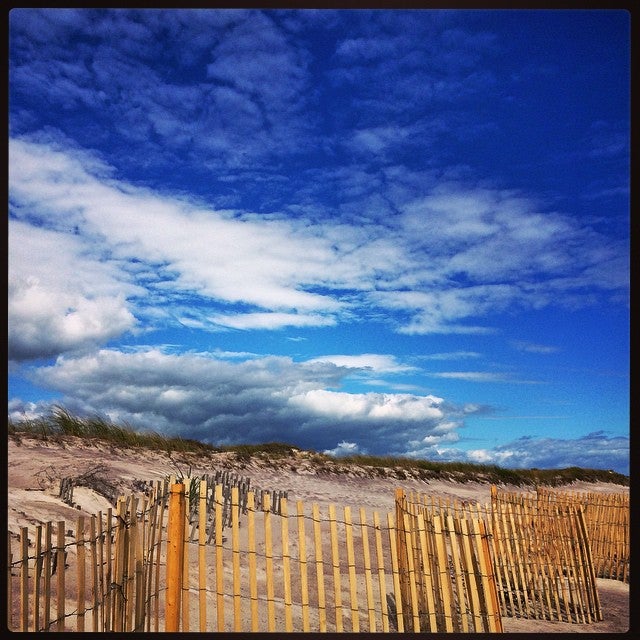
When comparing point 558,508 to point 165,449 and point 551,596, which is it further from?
point 165,449

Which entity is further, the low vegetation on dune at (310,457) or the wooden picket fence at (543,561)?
the low vegetation on dune at (310,457)

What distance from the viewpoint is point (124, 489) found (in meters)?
11.1

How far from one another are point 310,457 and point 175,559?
16998 mm

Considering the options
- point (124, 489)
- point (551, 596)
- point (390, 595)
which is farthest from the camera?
point (124, 489)

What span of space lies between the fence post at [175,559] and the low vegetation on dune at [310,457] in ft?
33.1

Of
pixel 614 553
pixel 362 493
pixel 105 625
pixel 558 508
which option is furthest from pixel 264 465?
pixel 105 625

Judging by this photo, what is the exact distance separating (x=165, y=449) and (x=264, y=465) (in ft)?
11.2

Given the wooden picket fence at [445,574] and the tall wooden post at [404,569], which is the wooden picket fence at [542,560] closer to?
the tall wooden post at [404,569]

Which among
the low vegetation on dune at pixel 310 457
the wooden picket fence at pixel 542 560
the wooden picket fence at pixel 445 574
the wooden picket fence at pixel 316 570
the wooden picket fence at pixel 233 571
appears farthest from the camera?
the low vegetation on dune at pixel 310 457

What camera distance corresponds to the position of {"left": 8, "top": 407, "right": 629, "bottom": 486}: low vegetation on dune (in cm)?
1500

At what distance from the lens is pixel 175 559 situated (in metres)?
4.33

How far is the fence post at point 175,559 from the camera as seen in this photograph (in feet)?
14.1

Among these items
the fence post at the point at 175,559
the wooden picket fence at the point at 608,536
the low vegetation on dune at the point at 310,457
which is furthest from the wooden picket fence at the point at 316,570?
the low vegetation on dune at the point at 310,457

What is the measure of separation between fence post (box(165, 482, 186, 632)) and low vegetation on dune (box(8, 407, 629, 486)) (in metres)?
10.1
